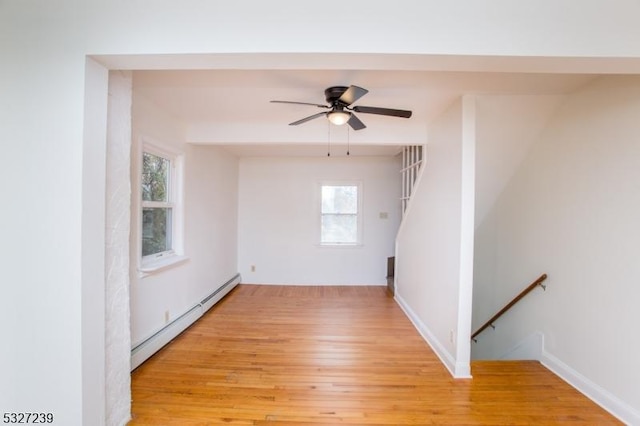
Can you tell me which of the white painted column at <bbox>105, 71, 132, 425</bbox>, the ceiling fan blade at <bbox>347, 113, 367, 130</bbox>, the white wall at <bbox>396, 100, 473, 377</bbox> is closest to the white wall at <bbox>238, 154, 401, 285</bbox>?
the white wall at <bbox>396, 100, 473, 377</bbox>

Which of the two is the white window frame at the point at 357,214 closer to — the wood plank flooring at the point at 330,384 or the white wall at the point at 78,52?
the wood plank flooring at the point at 330,384

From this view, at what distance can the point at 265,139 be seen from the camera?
311 centimetres

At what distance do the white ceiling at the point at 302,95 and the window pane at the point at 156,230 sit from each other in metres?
0.98

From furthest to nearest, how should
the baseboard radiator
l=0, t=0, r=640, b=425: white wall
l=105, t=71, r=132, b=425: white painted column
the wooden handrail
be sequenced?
the wooden handrail < the baseboard radiator < l=105, t=71, r=132, b=425: white painted column < l=0, t=0, r=640, b=425: white wall

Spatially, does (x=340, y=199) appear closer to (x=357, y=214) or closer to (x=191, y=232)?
(x=357, y=214)

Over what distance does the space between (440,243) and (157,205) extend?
2962 mm

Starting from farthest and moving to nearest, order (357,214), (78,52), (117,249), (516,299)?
(357,214) → (516,299) → (117,249) → (78,52)

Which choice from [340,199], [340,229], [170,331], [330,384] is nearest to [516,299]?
[330,384]

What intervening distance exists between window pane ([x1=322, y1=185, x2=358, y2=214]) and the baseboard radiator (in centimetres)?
241

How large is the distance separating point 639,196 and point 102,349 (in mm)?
3489

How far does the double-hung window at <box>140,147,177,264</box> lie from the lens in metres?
2.64

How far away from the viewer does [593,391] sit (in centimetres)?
198

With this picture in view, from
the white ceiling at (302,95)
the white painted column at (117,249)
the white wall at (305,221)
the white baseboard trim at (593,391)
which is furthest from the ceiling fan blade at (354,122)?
the white baseboard trim at (593,391)

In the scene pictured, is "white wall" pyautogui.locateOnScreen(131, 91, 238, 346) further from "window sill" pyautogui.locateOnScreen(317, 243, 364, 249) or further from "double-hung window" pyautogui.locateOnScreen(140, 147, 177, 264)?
"window sill" pyautogui.locateOnScreen(317, 243, 364, 249)
